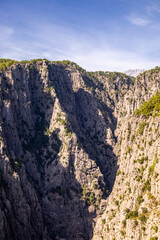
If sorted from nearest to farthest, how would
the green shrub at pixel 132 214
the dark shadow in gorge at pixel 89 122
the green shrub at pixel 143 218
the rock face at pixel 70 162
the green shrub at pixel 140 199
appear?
the green shrub at pixel 143 218
the green shrub at pixel 132 214
the green shrub at pixel 140 199
the rock face at pixel 70 162
the dark shadow in gorge at pixel 89 122

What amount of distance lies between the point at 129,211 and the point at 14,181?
169 ft

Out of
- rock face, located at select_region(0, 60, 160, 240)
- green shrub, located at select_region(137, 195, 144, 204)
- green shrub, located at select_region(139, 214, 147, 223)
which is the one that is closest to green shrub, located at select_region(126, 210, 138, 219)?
rock face, located at select_region(0, 60, 160, 240)

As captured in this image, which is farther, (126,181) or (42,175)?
(42,175)

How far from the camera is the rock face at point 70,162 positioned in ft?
259

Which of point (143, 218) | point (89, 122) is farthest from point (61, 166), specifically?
point (143, 218)

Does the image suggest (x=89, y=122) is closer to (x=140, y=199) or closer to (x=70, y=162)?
(x=70, y=162)

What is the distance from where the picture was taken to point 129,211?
243ft

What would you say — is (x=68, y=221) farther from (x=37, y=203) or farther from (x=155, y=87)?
(x=155, y=87)

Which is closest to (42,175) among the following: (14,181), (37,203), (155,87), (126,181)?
(37,203)

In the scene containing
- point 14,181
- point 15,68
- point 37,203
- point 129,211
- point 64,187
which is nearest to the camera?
point 129,211

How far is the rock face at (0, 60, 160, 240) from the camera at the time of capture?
78.8m

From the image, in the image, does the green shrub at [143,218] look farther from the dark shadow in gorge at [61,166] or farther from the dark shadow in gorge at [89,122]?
the dark shadow in gorge at [89,122]

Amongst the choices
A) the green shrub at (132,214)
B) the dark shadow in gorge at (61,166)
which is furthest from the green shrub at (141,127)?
the dark shadow in gorge at (61,166)

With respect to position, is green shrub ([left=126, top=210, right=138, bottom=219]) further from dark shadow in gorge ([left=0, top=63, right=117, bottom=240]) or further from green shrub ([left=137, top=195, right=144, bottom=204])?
dark shadow in gorge ([left=0, top=63, right=117, bottom=240])
